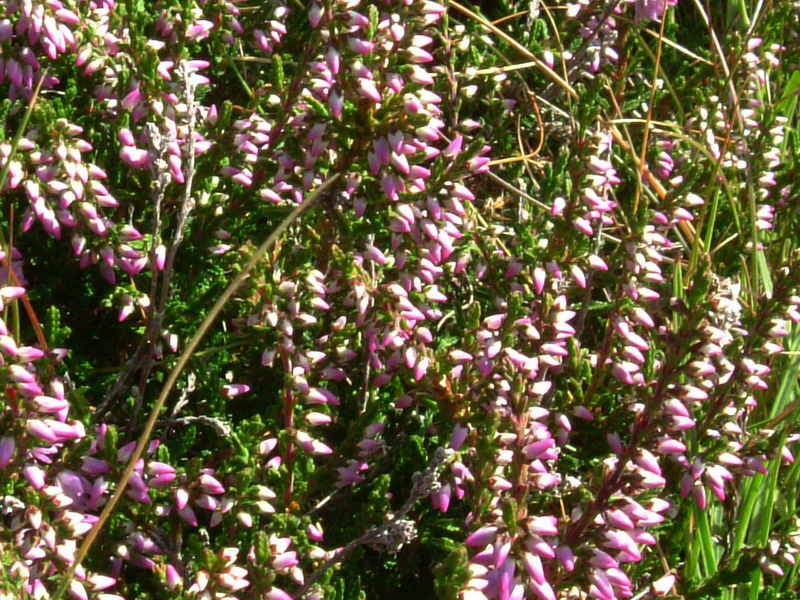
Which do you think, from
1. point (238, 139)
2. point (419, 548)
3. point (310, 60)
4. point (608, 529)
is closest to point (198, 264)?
point (238, 139)

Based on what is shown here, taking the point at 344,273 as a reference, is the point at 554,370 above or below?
below

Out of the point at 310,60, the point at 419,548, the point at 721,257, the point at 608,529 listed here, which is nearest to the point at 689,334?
the point at 608,529

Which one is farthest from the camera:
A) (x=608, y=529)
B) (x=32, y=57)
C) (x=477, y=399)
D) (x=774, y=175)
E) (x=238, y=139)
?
(x=774, y=175)

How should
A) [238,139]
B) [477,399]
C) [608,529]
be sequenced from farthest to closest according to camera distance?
[238,139] < [477,399] < [608,529]

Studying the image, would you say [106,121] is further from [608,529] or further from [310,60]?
[608,529]

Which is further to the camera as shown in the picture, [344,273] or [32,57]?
[32,57]

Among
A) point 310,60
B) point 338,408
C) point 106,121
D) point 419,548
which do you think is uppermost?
point 310,60

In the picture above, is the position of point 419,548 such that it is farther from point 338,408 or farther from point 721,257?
point 721,257
